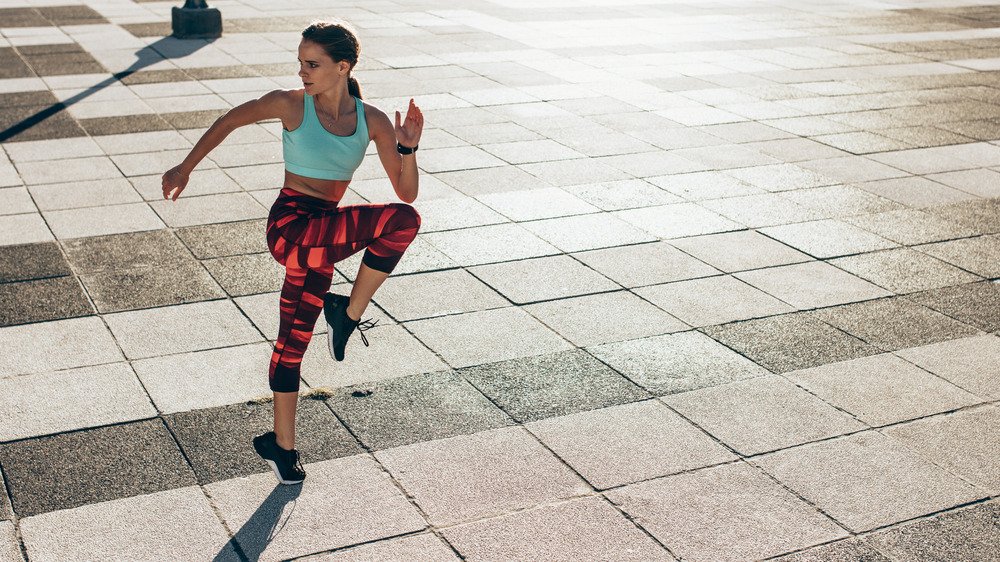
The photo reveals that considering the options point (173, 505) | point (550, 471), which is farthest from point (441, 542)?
point (173, 505)

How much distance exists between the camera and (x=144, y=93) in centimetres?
1138

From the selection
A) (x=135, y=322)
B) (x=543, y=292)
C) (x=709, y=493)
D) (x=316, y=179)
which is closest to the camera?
(x=316, y=179)

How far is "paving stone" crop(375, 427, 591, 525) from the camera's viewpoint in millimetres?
4043

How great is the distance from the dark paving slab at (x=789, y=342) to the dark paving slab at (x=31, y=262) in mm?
4293

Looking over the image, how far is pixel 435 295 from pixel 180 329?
1.58 metres

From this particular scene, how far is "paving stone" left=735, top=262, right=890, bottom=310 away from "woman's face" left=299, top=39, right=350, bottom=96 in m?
3.66

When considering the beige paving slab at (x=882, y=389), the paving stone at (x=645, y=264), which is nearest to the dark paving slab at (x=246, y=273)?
the paving stone at (x=645, y=264)

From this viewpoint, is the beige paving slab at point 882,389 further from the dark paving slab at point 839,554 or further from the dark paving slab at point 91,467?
the dark paving slab at point 91,467

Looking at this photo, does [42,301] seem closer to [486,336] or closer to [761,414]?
[486,336]

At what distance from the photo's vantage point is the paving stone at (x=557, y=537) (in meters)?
3.74

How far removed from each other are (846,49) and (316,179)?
13.5m

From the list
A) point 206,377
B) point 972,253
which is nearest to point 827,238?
point 972,253

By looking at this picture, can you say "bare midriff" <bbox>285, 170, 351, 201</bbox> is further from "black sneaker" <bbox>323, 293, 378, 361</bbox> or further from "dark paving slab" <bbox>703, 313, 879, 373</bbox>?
"dark paving slab" <bbox>703, 313, 879, 373</bbox>

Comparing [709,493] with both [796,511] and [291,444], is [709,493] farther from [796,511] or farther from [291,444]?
[291,444]
